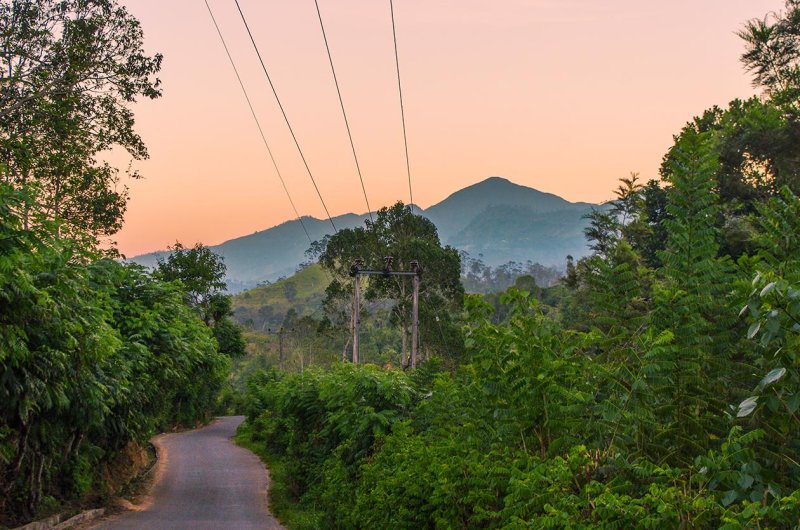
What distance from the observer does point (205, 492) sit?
68.5ft

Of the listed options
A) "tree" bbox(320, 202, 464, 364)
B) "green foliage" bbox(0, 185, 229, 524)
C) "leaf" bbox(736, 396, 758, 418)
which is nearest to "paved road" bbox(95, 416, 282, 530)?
"green foliage" bbox(0, 185, 229, 524)

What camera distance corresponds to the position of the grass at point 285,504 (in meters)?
14.4

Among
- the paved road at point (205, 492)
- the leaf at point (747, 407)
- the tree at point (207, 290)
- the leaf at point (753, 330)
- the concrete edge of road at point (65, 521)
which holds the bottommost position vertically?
the paved road at point (205, 492)

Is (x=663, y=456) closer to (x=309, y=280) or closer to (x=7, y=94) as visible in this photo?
(x=7, y=94)

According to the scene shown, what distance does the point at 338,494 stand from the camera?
13328 millimetres

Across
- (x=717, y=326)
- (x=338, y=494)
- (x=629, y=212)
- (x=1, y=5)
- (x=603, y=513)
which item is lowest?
(x=338, y=494)

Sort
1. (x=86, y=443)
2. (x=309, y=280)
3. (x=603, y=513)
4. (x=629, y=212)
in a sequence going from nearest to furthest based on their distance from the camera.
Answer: (x=603, y=513), (x=86, y=443), (x=629, y=212), (x=309, y=280)

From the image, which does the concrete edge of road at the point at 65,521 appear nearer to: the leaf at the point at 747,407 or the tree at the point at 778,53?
the leaf at the point at 747,407

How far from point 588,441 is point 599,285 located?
1.29 metres

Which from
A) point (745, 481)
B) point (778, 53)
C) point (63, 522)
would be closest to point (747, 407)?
point (745, 481)

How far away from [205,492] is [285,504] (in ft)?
12.0

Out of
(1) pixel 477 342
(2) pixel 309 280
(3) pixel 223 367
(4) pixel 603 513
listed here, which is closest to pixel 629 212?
(3) pixel 223 367

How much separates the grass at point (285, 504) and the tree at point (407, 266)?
2326 cm

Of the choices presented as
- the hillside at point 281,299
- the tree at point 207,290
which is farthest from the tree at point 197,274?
the hillside at point 281,299
